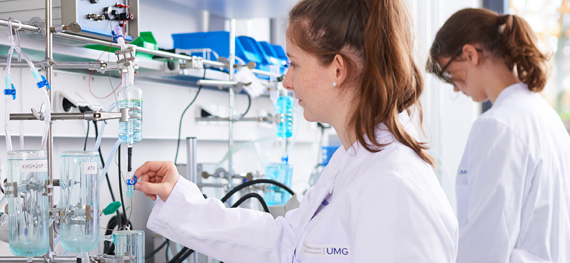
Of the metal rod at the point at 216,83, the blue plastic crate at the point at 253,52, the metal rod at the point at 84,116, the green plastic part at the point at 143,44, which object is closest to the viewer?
the metal rod at the point at 84,116

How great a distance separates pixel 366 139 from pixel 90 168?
2.00ft

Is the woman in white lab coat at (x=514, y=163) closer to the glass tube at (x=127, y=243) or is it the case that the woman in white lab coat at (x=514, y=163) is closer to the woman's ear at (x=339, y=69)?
the woman's ear at (x=339, y=69)

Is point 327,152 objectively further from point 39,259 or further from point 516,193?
point 39,259

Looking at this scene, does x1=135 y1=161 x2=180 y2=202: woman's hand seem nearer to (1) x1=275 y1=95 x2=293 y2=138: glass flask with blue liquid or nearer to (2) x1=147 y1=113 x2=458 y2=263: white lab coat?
(2) x1=147 y1=113 x2=458 y2=263: white lab coat

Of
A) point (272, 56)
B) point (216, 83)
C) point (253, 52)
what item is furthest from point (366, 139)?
point (272, 56)

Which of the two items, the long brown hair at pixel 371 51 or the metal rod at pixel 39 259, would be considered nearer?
the long brown hair at pixel 371 51

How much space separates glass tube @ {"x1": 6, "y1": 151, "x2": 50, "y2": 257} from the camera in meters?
1.15

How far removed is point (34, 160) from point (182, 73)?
86 centimetres

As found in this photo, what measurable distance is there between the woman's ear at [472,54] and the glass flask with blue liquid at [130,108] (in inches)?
49.2

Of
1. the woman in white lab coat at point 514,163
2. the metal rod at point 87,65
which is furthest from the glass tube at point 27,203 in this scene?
the woman in white lab coat at point 514,163

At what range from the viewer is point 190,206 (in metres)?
1.39

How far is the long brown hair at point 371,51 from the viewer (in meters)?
1.11

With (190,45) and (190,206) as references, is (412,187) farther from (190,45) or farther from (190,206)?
(190,45)

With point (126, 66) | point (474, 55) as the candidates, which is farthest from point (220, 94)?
point (126, 66)
